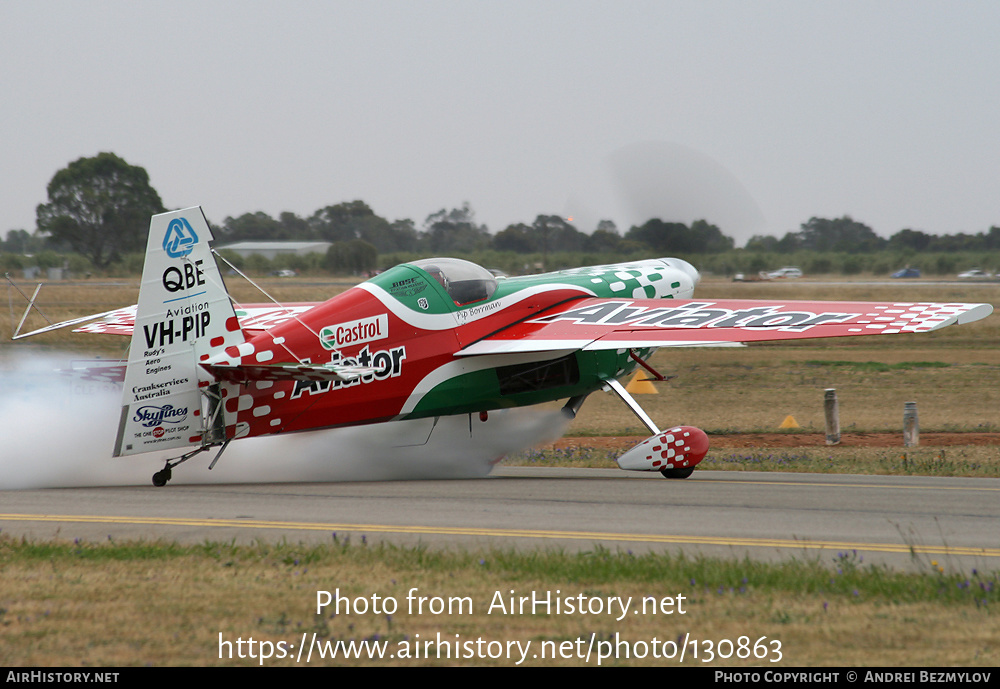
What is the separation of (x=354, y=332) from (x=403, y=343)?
0.71m

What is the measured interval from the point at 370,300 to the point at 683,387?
17188 mm

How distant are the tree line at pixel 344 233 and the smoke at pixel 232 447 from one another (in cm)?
1355

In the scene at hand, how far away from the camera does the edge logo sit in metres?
12.1

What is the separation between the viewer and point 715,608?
6543mm

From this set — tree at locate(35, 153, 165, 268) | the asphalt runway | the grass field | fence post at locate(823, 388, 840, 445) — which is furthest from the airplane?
tree at locate(35, 153, 165, 268)

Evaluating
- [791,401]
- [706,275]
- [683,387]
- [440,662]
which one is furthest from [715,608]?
[683,387]

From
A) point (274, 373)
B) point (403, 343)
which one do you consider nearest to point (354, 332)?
point (403, 343)

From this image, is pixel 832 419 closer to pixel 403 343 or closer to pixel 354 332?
pixel 403 343

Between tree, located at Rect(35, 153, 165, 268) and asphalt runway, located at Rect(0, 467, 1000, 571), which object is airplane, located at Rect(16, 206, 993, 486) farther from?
tree, located at Rect(35, 153, 165, 268)

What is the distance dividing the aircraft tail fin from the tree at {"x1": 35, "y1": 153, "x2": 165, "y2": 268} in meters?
41.3

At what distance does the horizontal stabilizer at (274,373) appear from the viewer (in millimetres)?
11875
